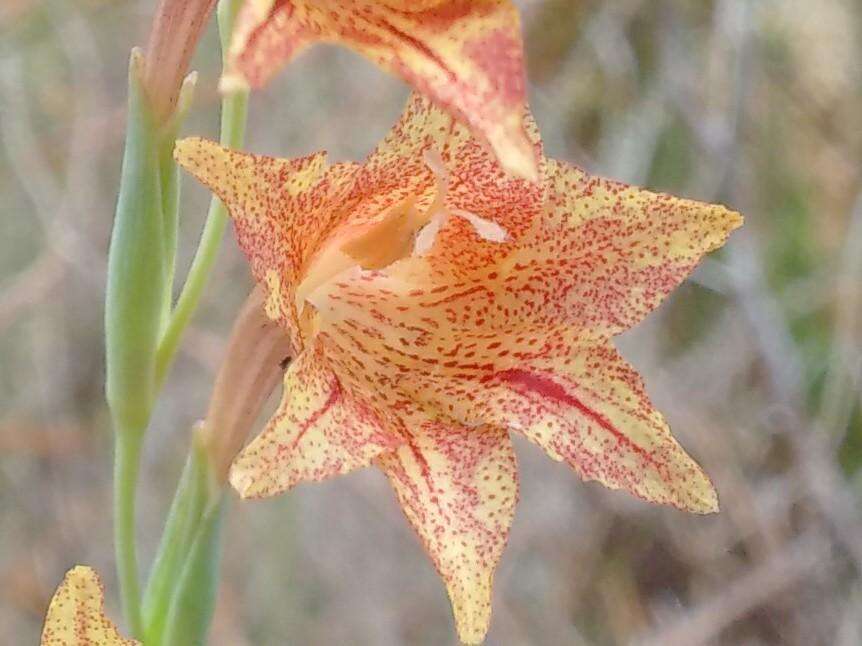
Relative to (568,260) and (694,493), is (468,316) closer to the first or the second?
(568,260)

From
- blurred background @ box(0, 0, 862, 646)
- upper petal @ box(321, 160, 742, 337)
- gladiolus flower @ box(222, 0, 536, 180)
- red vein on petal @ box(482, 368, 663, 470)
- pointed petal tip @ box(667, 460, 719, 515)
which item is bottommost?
blurred background @ box(0, 0, 862, 646)

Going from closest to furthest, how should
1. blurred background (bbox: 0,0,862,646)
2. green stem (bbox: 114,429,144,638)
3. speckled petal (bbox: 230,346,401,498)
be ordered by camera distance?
1. speckled petal (bbox: 230,346,401,498)
2. green stem (bbox: 114,429,144,638)
3. blurred background (bbox: 0,0,862,646)

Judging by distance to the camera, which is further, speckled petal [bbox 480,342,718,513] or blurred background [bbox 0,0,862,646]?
blurred background [bbox 0,0,862,646]

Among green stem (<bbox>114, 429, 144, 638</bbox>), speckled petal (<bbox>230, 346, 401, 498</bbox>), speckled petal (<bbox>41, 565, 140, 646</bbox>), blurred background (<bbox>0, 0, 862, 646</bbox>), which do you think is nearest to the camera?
speckled petal (<bbox>230, 346, 401, 498</bbox>)

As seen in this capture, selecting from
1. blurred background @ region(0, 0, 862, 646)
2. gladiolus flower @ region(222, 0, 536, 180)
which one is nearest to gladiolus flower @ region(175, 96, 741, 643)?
gladiolus flower @ region(222, 0, 536, 180)

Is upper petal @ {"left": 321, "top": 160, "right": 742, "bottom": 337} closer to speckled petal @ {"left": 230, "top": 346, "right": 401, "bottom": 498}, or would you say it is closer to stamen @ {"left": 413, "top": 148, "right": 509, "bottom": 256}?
stamen @ {"left": 413, "top": 148, "right": 509, "bottom": 256}

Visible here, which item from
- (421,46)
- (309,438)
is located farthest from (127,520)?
(421,46)

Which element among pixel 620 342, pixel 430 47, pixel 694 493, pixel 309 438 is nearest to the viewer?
pixel 430 47
